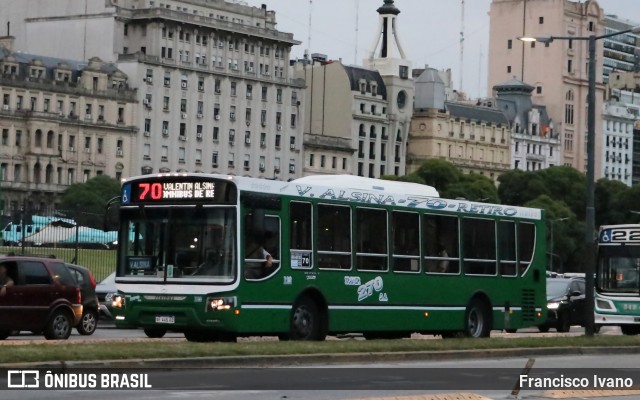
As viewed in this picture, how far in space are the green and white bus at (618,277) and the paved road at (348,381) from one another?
16161 mm

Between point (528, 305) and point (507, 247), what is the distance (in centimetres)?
154

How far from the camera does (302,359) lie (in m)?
27.0

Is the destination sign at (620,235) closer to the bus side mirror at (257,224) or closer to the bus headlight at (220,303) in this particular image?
the bus side mirror at (257,224)

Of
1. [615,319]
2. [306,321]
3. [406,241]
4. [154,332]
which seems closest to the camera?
[306,321]

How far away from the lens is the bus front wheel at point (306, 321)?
103 ft

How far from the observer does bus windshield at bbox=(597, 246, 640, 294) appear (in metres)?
46.3

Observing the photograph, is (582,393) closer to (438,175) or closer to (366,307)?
(366,307)

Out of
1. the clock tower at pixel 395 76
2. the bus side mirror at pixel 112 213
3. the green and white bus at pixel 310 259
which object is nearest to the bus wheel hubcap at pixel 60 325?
the green and white bus at pixel 310 259

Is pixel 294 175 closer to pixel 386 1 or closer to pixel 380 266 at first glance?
pixel 386 1

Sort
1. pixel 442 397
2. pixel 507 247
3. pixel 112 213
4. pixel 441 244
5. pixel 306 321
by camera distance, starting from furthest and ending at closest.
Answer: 1. pixel 507 247
2. pixel 441 244
3. pixel 306 321
4. pixel 112 213
5. pixel 442 397

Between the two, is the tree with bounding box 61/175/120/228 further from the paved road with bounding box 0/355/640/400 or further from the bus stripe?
the paved road with bounding box 0/355/640/400

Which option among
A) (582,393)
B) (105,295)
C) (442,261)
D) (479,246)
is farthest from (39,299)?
(582,393)

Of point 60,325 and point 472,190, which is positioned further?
point 472,190

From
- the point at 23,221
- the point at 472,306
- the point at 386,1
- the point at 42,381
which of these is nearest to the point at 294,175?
the point at 386,1
